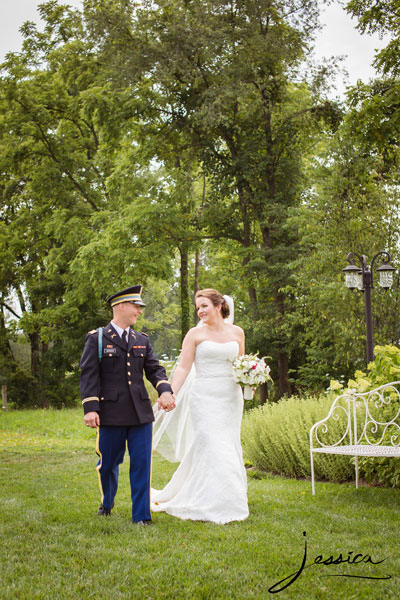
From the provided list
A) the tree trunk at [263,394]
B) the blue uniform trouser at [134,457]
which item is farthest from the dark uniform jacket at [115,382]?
the tree trunk at [263,394]

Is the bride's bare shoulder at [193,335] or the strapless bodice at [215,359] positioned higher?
the bride's bare shoulder at [193,335]

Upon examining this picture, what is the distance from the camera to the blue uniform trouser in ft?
19.9

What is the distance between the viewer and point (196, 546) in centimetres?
516

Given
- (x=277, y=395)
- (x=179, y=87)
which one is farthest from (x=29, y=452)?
(x=179, y=87)

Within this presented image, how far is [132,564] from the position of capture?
4.62 m

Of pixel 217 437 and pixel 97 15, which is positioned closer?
pixel 217 437

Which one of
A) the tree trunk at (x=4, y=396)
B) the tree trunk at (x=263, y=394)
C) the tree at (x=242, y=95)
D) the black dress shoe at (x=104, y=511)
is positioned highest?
Answer: the tree at (x=242, y=95)

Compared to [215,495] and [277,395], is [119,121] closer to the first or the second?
[277,395]

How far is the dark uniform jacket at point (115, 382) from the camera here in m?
6.06

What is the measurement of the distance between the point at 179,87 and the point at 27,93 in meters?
7.08

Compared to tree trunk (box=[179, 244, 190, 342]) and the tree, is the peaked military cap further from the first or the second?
tree trunk (box=[179, 244, 190, 342])

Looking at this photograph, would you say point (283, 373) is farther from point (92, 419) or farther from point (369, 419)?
point (92, 419)

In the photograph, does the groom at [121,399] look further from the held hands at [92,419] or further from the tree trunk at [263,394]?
the tree trunk at [263,394]

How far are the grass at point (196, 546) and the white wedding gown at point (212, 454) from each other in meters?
0.25
